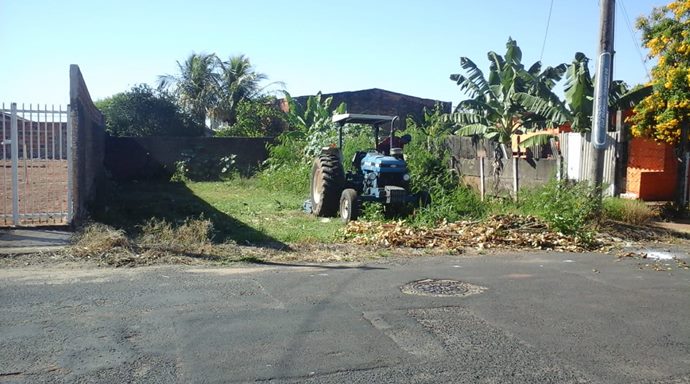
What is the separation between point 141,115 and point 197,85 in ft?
29.7

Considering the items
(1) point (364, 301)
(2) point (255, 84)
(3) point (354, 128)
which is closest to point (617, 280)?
(1) point (364, 301)

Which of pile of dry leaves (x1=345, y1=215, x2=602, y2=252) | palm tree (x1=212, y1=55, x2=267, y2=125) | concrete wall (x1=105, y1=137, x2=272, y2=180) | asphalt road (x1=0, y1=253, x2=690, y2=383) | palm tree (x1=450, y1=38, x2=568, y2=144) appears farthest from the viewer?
palm tree (x1=212, y1=55, x2=267, y2=125)

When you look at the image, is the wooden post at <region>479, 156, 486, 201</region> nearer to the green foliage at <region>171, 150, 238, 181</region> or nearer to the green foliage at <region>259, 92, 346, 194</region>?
the green foliage at <region>259, 92, 346, 194</region>

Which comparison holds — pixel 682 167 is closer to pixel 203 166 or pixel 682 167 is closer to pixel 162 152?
pixel 203 166

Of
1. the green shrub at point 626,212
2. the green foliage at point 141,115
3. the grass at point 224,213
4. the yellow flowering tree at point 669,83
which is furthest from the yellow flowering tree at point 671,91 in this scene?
the green foliage at point 141,115

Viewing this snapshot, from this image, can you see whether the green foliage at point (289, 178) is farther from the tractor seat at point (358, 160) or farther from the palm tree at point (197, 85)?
the palm tree at point (197, 85)

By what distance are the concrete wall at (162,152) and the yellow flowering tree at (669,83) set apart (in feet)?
50.0

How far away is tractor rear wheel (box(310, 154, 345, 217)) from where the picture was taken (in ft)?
43.5

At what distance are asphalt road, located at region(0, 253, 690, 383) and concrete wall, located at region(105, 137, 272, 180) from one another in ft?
54.5

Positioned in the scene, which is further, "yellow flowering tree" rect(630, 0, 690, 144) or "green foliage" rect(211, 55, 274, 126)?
"green foliage" rect(211, 55, 274, 126)

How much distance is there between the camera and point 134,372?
14.4 feet

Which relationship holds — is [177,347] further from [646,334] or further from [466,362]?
[646,334]

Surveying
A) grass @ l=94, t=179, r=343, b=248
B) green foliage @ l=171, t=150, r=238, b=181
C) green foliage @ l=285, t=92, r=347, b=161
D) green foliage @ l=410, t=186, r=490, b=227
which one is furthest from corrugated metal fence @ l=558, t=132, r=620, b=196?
green foliage @ l=171, t=150, r=238, b=181

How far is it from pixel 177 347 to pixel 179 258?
11.7 ft
